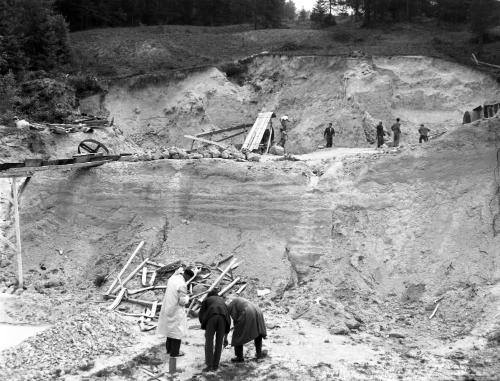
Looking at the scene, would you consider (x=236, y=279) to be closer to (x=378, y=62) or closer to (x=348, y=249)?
(x=348, y=249)

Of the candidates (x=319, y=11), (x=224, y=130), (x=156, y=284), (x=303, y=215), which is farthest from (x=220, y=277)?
(x=319, y=11)

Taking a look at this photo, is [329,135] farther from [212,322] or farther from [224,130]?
[212,322]

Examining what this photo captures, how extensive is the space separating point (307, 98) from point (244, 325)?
701 inches

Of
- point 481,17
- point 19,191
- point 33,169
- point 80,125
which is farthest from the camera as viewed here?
point 481,17

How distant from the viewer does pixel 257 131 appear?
25297 mm

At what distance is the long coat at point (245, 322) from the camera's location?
11000 mm

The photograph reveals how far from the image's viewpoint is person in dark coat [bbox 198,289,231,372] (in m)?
10.8

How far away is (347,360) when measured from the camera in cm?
1134

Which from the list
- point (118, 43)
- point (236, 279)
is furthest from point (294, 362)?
point (118, 43)

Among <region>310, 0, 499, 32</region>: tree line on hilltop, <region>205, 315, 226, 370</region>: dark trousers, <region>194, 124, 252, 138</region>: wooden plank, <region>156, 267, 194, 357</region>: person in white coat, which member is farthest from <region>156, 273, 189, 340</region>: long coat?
<region>310, 0, 499, 32</region>: tree line on hilltop

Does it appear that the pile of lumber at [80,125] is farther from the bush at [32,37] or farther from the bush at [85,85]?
the bush at [32,37]

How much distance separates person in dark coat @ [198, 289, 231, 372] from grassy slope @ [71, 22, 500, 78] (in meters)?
19.9

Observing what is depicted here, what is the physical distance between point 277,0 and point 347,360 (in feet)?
119

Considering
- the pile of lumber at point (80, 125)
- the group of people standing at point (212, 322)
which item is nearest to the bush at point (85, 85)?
the pile of lumber at point (80, 125)
